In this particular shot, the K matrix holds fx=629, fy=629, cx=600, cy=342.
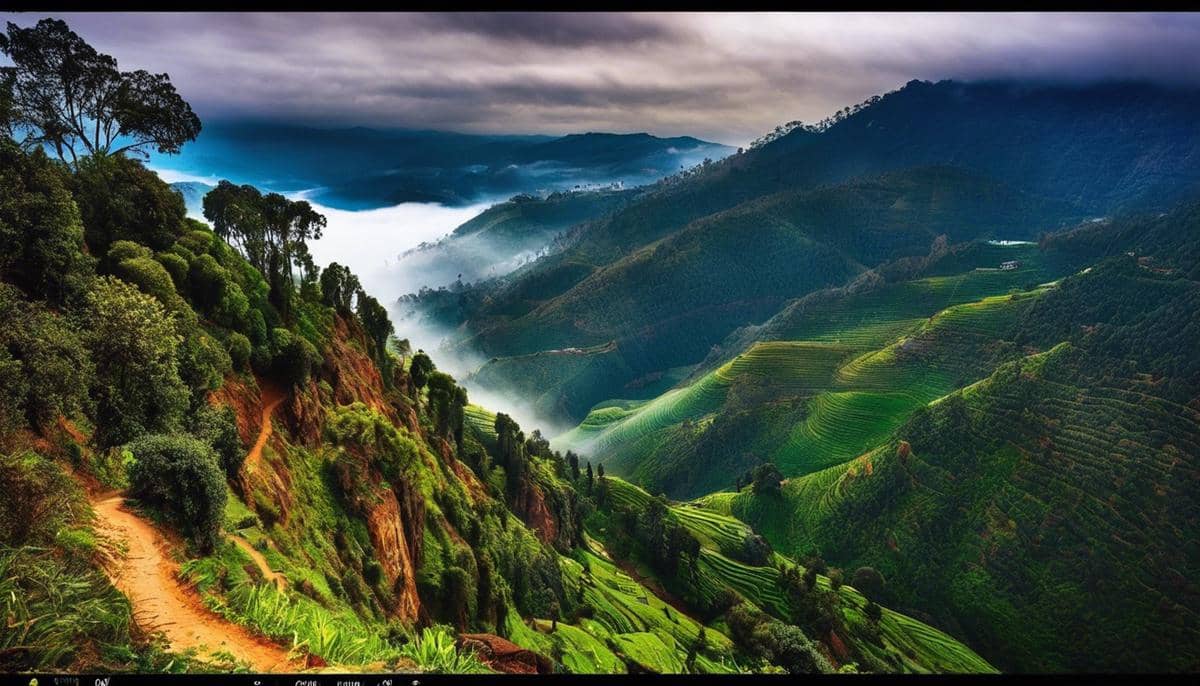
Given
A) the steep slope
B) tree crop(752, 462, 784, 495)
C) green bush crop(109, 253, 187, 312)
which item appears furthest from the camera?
tree crop(752, 462, 784, 495)

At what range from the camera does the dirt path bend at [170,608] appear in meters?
11.2

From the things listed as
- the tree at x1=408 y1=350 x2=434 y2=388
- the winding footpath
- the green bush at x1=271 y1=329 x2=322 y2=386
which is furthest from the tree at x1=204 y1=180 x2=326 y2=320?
the winding footpath

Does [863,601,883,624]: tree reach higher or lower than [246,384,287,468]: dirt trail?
lower

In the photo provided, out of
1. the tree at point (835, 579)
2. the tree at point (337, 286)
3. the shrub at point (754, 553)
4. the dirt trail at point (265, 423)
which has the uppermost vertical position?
the tree at point (337, 286)

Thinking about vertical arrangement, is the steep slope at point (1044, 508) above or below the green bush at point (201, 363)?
below

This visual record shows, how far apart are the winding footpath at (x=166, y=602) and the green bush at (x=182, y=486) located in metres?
0.62

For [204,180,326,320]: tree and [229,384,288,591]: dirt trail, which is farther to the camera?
[204,180,326,320]: tree

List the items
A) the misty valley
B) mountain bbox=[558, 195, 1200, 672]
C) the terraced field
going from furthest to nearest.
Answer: mountain bbox=[558, 195, 1200, 672], the terraced field, the misty valley

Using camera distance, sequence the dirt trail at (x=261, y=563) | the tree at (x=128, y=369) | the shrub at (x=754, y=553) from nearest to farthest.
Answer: the dirt trail at (x=261, y=563)
the tree at (x=128, y=369)
the shrub at (x=754, y=553)

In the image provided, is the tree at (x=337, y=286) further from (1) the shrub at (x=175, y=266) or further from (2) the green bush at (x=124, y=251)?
(2) the green bush at (x=124, y=251)

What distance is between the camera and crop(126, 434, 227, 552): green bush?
582 inches

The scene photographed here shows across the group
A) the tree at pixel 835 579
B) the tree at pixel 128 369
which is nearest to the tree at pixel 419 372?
the tree at pixel 128 369

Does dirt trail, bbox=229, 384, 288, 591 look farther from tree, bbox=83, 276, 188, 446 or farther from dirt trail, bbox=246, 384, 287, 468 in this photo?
tree, bbox=83, 276, 188, 446
